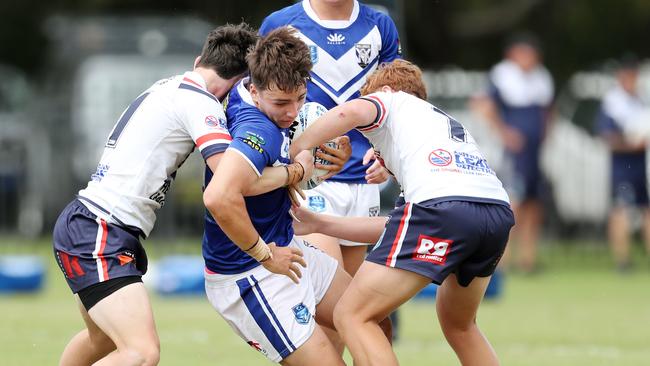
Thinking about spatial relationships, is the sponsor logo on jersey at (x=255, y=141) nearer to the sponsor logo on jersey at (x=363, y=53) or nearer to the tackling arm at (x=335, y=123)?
the tackling arm at (x=335, y=123)

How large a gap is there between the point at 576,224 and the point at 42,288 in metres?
7.87

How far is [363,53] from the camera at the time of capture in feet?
23.6

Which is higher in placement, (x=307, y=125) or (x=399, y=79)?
(x=399, y=79)

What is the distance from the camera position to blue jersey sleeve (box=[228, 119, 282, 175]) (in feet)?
18.5

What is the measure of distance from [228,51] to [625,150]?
33.0 ft

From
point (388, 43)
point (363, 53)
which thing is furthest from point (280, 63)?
point (388, 43)

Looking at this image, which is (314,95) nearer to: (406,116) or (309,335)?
(406,116)

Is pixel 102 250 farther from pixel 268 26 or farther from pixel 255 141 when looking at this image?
pixel 268 26

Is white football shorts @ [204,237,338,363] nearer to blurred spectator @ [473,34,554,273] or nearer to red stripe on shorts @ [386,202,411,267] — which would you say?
red stripe on shorts @ [386,202,411,267]

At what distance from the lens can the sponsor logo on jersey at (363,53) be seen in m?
7.17

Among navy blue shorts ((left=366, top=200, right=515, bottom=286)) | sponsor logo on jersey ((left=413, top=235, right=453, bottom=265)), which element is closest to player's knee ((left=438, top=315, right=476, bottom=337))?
navy blue shorts ((left=366, top=200, right=515, bottom=286))

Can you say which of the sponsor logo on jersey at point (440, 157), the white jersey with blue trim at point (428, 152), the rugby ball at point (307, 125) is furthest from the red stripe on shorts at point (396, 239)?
the rugby ball at point (307, 125)

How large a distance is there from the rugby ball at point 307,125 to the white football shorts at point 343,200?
551 millimetres

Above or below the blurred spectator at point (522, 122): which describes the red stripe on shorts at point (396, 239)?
above
